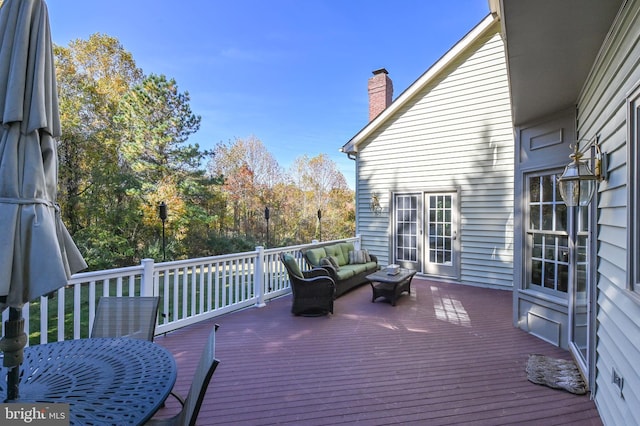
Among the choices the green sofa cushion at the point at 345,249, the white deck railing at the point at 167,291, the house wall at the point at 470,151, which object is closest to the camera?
the white deck railing at the point at 167,291

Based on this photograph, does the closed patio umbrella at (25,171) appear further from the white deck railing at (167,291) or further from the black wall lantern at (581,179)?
the black wall lantern at (581,179)

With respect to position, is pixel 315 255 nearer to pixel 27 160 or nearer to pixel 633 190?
pixel 633 190

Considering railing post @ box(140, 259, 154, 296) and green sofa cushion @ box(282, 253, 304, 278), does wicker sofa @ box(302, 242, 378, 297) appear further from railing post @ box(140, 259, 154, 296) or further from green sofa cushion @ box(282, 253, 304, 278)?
railing post @ box(140, 259, 154, 296)

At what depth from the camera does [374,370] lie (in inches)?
122

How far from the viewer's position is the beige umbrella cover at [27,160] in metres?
1.22

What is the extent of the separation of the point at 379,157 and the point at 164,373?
7641mm

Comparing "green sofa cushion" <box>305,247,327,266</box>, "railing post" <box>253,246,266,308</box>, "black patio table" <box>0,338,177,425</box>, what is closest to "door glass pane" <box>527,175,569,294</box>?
"green sofa cushion" <box>305,247,327,266</box>

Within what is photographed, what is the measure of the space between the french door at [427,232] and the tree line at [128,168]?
3.37 m

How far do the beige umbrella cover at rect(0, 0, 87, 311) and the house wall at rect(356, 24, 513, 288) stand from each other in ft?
23.9

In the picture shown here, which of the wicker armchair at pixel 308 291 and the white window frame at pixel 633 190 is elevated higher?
the white window frame at pixel 633 190

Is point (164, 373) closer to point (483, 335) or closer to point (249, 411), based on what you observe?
point (249, 411)

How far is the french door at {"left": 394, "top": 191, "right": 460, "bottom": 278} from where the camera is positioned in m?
7.35

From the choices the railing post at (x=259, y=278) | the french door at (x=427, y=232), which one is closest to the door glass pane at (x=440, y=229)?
the french door at (x=427, y=232)

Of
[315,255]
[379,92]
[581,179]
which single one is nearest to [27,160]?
[581,179]
